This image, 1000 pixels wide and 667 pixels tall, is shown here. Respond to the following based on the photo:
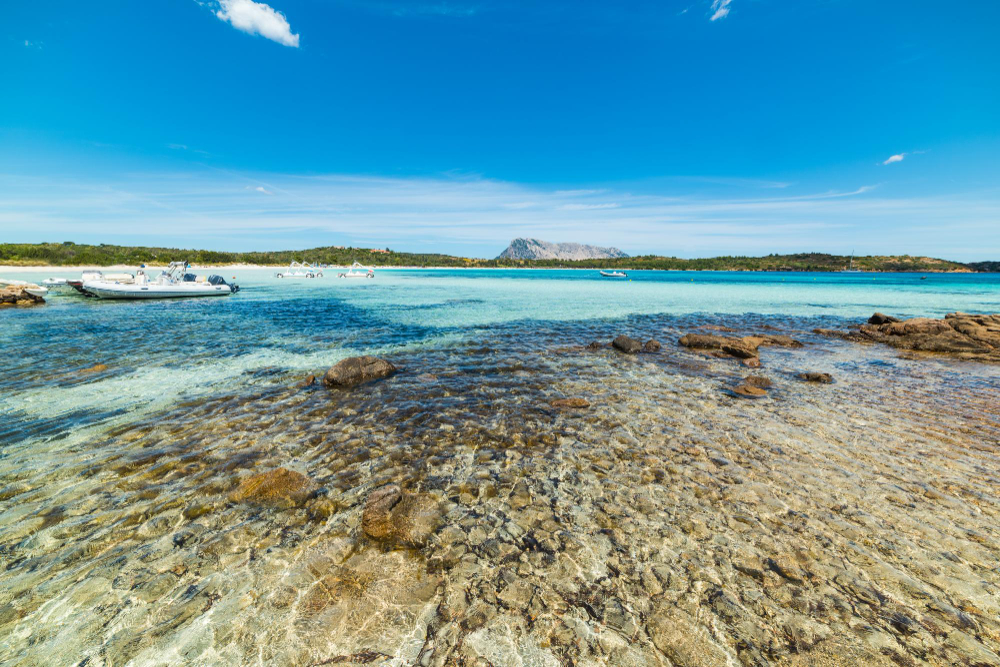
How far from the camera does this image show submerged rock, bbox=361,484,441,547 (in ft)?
17.1

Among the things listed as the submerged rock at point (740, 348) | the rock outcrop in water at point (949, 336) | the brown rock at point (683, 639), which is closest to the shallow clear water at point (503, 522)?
the brown rock at point (683, 639)

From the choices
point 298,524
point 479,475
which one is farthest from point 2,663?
point 479,475

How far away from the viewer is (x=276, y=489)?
6.20m

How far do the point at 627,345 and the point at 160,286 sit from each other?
46.4 meters

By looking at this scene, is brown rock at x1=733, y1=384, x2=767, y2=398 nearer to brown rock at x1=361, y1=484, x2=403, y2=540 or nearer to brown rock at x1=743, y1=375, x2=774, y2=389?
brown rock at x1=743, y1=375, x2=774, y2=389

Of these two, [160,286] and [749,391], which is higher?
[160,286]

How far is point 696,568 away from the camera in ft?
15.3

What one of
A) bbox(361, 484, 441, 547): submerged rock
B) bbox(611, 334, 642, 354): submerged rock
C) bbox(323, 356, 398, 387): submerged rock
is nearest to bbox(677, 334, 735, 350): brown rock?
bbox(611, 334, 642, 354): submerged rock

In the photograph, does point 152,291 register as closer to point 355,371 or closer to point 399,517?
point 355,371

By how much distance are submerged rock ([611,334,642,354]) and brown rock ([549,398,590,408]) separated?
7294 mm

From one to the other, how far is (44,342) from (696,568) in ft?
86.9

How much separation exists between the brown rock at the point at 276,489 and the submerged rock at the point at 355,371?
204 inches

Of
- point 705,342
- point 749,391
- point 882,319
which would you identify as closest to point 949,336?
point 882,319

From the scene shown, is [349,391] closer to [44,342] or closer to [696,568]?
[696,568]
